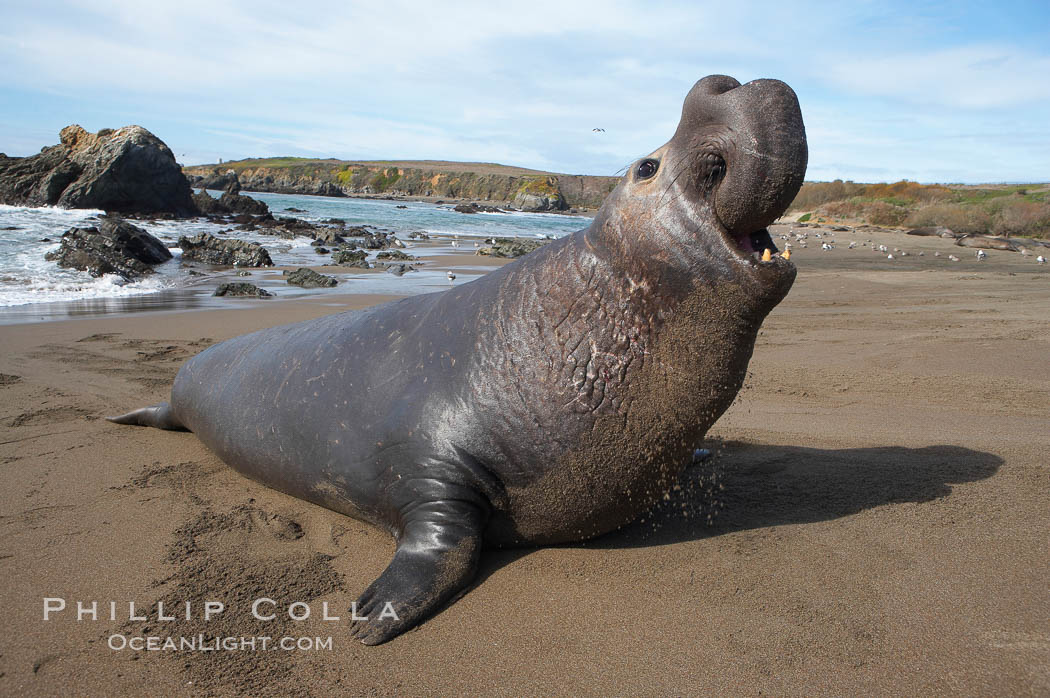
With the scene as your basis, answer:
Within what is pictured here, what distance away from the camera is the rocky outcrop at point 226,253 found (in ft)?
57.5

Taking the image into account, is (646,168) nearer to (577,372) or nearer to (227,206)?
(577,372)

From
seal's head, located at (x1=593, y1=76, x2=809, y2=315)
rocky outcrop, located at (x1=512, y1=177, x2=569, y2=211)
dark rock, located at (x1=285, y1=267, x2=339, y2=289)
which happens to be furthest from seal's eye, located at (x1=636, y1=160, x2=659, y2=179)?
rocky outcrop, located at (x1=512, y1=177, x2=569, y2=211)

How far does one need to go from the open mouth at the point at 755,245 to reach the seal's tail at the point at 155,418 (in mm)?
3976

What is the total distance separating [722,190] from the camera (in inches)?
103

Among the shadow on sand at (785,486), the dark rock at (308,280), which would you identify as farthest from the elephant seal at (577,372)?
the dark rock at (308,280)

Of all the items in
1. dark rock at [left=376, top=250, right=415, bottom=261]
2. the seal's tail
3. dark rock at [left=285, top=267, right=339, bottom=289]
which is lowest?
the seal's tail

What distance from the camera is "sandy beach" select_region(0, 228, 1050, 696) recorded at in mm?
2324

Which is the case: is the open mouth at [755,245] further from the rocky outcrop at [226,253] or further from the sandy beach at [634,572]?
the rocky outcrop at [226,253]

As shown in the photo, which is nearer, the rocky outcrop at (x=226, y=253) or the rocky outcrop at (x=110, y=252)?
the rocky outcrop at (x=110, y=252)

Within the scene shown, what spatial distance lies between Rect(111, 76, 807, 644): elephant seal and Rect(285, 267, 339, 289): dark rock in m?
10.4

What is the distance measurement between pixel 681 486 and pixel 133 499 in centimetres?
289

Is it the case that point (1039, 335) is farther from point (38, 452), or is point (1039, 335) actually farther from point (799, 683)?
point (38, 452)

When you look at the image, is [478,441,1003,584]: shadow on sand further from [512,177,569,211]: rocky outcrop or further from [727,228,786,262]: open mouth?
[512,177,569,211]: rocky outcrop

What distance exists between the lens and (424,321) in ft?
11.5
